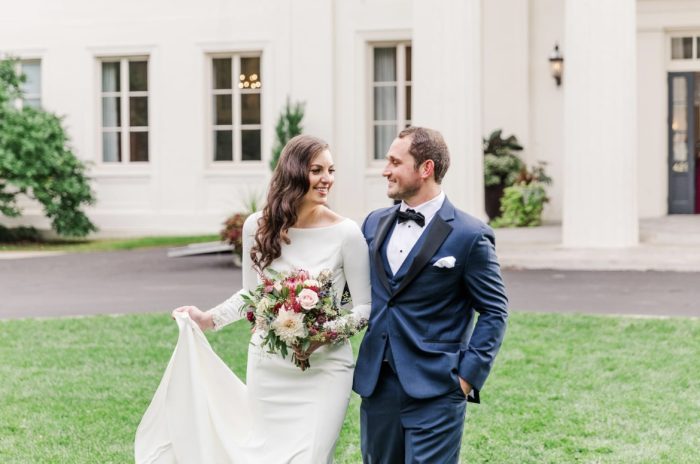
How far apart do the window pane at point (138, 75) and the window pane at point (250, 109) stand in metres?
2.15

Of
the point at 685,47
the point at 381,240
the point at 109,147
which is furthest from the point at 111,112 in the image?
the point at 381,240

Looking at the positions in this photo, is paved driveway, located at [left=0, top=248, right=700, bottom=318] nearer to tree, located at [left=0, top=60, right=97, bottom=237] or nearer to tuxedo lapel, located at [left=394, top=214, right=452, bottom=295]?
tree, located at [left=0, top=60, right=97, bottom=237]

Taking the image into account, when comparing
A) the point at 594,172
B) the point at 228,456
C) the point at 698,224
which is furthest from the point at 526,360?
the point at 698,224

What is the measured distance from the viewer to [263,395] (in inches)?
179

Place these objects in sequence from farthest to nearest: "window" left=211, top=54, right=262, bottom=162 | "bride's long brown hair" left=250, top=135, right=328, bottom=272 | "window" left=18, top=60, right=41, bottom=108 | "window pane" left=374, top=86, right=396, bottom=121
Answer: "window" left=18, top=60, right=41, bottom=108 < "window" left=211, top=54, right=262, bottom=162 < "window pane" left=374, top=86, right=396, bottom=121 < "bride's long brown hair" left=250, top=135, right=328, bottom=272

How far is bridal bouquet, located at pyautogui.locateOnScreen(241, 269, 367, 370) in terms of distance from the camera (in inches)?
168

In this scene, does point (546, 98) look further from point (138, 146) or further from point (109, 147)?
point (109, 147)

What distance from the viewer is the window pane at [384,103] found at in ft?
73.9

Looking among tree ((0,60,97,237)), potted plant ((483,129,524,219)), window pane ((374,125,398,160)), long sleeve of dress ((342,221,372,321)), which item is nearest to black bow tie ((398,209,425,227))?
long sleeve of dress ((342,221,372,321))

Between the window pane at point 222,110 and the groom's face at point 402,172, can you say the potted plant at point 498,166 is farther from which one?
the groom's face at point 402,172

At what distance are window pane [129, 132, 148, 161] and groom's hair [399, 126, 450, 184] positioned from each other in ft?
65.0

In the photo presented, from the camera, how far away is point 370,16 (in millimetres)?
22031

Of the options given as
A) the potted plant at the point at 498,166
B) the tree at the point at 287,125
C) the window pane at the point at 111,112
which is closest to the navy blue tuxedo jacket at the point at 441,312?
the potted plant at the point at 498,166

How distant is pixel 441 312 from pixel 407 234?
318mm
